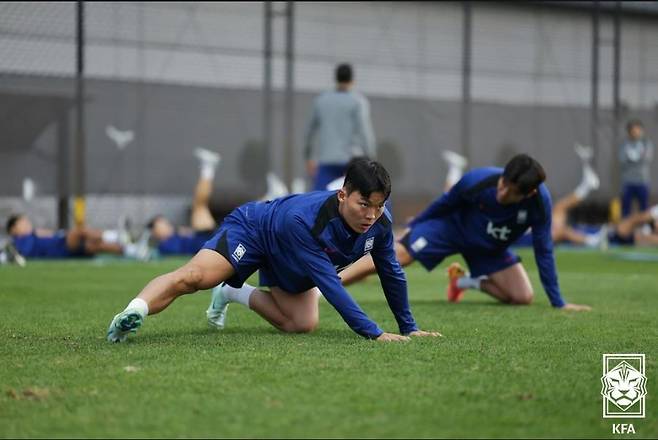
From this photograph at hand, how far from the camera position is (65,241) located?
1512cm

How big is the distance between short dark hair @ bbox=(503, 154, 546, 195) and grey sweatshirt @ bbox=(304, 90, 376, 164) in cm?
511

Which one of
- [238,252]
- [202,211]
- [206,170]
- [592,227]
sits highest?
[238,252]

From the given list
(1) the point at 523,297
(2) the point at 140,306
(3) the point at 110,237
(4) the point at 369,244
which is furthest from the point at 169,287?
(3) the point at 110,237

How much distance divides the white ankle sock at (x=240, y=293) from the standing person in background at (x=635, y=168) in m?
14.0

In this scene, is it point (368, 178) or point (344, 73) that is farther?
point (344, 73)

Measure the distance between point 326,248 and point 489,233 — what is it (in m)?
3.14

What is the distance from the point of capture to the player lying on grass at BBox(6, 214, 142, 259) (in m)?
14.8

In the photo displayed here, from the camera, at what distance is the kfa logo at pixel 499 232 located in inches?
348

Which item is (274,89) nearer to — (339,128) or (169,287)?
(339,128)

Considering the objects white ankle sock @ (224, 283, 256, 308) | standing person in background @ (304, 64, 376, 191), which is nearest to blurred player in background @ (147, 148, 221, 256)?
standing person in background @ (304, 64, 376, 191)

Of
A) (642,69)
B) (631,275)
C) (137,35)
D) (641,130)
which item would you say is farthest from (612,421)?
(642,69)

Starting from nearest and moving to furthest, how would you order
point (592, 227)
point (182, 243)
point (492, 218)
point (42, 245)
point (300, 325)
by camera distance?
1. point (300, 325)
2. point (492, 218)
3. point (42, 245)
4. point (182, 243)
5. point (592, 227)

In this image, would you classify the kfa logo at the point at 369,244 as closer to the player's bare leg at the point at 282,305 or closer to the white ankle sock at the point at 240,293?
the player's bare leg at the point at 282,305

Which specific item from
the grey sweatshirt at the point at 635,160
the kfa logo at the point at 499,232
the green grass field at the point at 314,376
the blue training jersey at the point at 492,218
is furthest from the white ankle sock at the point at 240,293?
the grey sweatshirt at the point at 635,160
